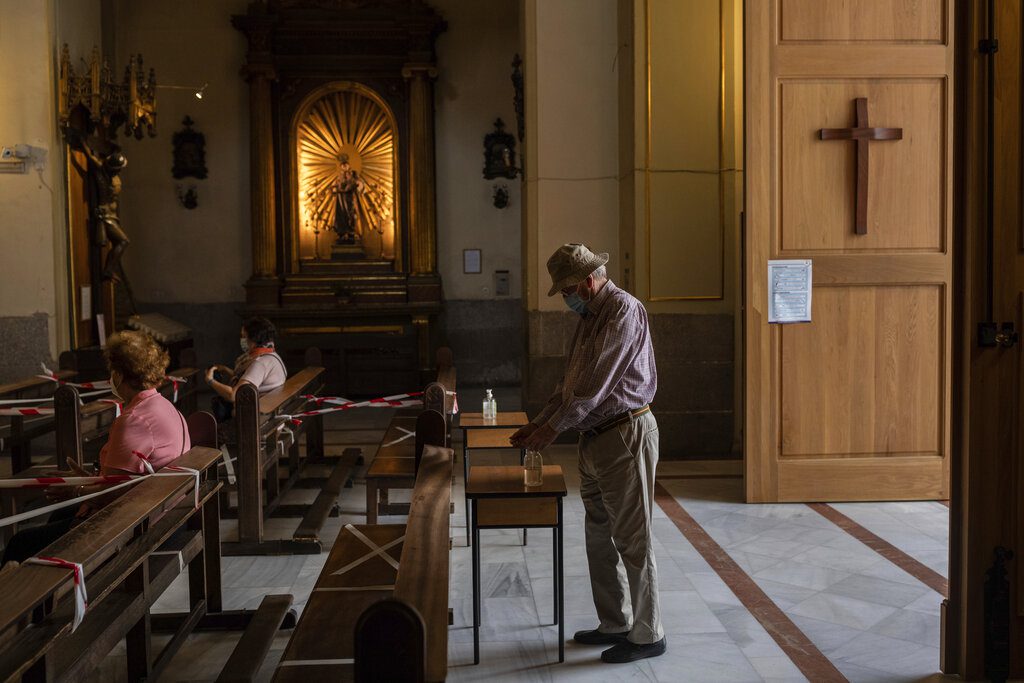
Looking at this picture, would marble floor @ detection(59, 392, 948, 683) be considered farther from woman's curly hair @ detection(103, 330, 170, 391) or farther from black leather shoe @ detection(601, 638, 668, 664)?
woman's curly hair @ detection(103, 330, 170, 391)

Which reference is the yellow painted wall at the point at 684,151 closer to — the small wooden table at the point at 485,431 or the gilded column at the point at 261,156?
the small wooden table at the point at 485,431

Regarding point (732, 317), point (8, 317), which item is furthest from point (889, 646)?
point (8, 317)

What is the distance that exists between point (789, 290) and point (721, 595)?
7.43ft

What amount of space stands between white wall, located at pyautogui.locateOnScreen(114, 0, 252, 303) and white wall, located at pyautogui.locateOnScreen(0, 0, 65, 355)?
11.5 ft

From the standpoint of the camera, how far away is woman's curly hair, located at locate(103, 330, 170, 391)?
3.96 m

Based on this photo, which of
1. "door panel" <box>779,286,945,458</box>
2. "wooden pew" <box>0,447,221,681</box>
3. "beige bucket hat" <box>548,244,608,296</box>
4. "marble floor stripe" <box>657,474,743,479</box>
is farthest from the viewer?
"marble floor stripe" <box>657,474,743,479</box>

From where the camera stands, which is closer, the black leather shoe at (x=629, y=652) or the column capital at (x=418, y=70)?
the black leather shoe at (x=629, y=652)

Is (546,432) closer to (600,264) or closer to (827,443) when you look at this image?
(600,264)

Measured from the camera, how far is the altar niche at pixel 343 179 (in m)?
12.7

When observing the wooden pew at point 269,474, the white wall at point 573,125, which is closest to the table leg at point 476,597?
the wooden pew at point 269,474

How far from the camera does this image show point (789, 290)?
6086 millimetres

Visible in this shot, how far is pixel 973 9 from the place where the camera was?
11.6 feet

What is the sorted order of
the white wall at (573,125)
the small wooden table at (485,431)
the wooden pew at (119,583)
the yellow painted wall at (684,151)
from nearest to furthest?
the wooden pew at (119,583)
the small wooden table at (485,431)
the yellow painted wall at (684,151)
the white wall at (573,125)

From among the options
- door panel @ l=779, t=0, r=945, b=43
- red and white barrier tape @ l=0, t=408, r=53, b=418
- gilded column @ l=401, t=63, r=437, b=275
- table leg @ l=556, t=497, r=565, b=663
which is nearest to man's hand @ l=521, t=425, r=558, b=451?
table leg @ l=556, t=497, r=565, b=663
